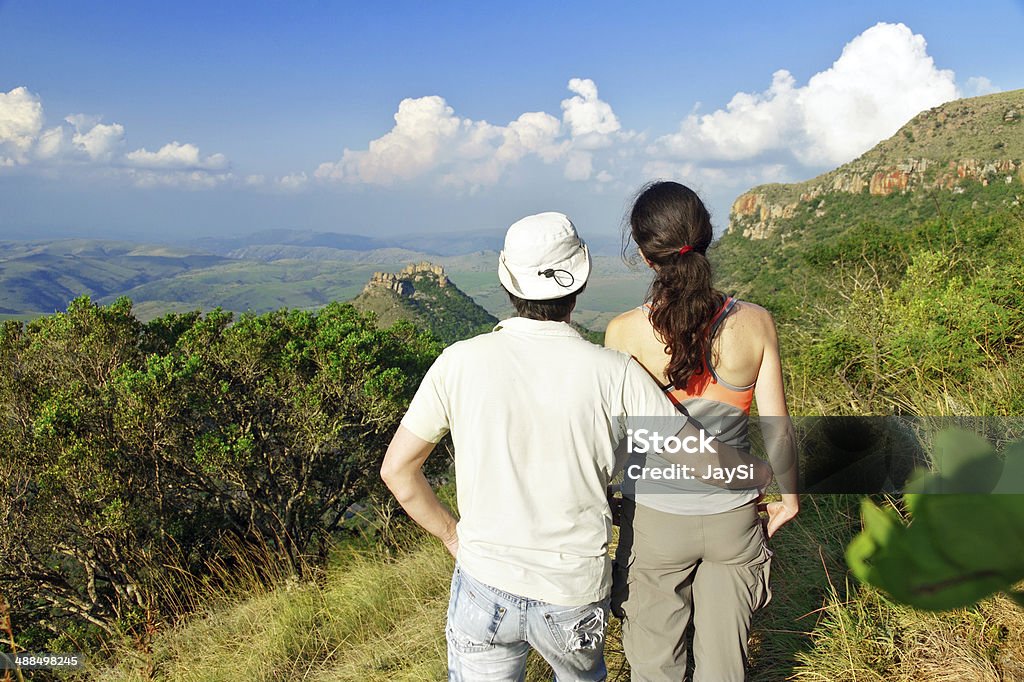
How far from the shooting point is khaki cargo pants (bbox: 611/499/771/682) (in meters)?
2.03

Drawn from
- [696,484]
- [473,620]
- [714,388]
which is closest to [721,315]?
[714,388]

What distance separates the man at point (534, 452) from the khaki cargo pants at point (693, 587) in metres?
0.22

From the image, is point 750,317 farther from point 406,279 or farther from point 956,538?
point 406,279

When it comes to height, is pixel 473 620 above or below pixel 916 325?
below

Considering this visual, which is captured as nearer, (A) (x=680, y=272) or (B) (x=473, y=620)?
(B) (x=473, y=620)

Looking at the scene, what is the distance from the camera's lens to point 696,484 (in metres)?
2.00

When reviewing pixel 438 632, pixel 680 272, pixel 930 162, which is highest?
pixel 930 162

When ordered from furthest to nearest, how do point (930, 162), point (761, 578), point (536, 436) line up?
point (930, 162) < point (761, 578) < point (536, 436)

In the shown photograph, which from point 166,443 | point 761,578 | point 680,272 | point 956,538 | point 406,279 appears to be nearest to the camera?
point 956,538

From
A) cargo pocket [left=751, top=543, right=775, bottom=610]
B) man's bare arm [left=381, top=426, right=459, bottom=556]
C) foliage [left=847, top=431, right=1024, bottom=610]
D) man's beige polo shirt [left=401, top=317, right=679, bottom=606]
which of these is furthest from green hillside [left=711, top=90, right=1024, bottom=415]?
foliage [left=847, top=431, right=1024, bottom=610]

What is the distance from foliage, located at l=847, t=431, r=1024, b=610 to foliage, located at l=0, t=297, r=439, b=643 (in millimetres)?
6112

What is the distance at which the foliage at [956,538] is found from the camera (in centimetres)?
28

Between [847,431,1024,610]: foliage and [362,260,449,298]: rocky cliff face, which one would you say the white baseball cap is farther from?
[362,260,449,298]: rocky cliff face

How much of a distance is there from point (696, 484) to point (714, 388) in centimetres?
32
